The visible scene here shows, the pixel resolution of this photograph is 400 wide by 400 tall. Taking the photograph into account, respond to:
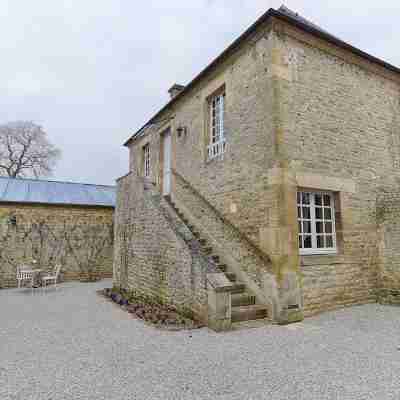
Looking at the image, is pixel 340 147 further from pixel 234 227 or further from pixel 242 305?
pixel 242 305

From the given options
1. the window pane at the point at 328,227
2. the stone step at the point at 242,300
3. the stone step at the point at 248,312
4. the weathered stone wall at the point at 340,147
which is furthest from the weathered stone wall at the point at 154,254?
the window pane at the point at 328,227

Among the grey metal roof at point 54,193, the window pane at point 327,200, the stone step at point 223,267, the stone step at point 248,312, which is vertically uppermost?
the grey metal roof at point 54,193

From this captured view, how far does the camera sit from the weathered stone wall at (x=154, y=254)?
5492 mm

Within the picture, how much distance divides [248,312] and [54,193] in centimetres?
1054

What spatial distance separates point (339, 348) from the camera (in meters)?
3.94

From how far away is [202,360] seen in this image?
142 inches

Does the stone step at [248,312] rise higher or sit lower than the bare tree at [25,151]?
lower

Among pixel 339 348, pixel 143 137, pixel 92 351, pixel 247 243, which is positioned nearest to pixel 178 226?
pixel 247 243

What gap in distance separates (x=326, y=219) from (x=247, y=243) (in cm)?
181

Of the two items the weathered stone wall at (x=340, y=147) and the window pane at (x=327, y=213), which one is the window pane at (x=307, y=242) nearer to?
the weathered stone wall at (x=340, y=147)

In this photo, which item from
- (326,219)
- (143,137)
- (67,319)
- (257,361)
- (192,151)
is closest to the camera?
(257,361)

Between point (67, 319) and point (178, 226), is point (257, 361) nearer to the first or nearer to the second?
point (178, 226)

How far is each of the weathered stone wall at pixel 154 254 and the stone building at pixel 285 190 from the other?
41 mm

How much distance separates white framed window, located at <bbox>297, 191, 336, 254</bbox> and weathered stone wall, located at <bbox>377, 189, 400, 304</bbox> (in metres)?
1.36
